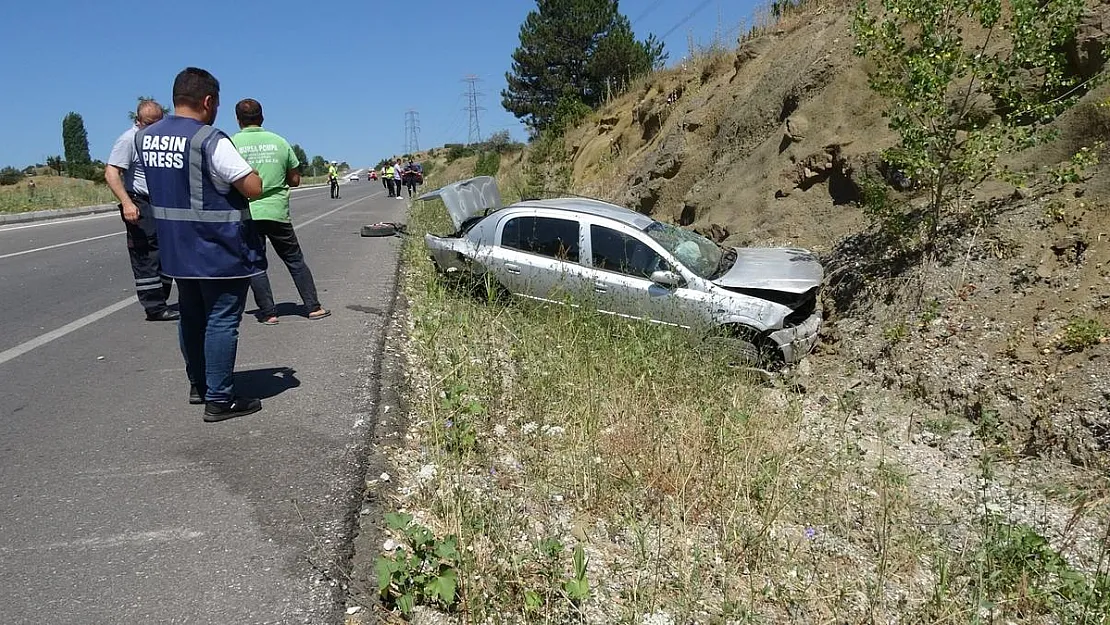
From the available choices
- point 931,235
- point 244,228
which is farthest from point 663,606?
point 931,235

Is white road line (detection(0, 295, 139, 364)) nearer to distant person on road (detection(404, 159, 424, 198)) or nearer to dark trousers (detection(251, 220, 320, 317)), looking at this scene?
dark trousers (detection(251, 220, 320, 317))

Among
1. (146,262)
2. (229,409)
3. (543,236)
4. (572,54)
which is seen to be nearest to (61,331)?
(146,262)

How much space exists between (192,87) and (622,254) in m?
3.94

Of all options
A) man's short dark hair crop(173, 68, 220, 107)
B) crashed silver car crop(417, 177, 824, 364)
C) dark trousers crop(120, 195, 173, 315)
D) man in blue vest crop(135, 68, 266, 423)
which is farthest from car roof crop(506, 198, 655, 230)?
man's short dark hair crop(173, 68, 220, 107)

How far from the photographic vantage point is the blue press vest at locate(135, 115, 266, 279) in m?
3.45

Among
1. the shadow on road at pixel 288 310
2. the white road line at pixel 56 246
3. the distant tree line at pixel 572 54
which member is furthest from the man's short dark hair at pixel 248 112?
the distant tree line at pixel 572 54

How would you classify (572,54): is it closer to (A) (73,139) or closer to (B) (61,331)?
(B) (61,331)

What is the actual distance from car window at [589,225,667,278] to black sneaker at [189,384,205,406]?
3.62m

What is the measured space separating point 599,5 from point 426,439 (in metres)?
36.1

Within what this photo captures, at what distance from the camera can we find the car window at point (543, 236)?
6.81 m

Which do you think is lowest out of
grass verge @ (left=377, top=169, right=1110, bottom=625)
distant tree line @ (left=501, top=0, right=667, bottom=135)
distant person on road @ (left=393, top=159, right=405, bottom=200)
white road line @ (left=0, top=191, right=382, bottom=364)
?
grass verge @ (left=377, top=169, right=1110, bottom=625)

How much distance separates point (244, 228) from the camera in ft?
12.3

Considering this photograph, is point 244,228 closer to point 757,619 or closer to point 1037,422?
point 757,619

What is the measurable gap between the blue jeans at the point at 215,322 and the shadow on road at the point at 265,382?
0.46 m
